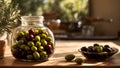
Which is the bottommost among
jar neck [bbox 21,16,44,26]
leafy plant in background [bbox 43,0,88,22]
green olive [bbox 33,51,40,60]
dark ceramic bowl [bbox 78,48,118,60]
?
dark ceramic bowl [bbox 78,48,118,60]

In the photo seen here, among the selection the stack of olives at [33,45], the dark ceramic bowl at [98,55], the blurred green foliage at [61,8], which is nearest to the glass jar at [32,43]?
the stack of olives at [33,45]

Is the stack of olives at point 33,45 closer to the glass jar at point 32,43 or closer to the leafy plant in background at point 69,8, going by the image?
the glass jar at point 32,43

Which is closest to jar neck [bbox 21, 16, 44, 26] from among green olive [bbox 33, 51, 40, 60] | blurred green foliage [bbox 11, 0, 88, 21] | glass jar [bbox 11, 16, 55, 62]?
glass jar [bbox 11, 16, 55, 62]

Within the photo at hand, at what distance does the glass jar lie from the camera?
1.60 metres

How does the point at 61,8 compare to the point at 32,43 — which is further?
the point at 61,8

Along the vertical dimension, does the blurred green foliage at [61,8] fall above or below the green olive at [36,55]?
above

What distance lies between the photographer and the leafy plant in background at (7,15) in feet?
Result: 5.49

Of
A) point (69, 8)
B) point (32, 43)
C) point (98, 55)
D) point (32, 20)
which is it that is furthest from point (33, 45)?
point (69, 8)

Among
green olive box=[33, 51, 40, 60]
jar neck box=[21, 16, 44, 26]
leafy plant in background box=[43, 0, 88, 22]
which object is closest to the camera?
green olive box=[33, 51, 40, 60]

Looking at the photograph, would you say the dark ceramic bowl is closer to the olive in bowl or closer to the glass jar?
the olive in bowl

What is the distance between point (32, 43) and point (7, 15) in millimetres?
226

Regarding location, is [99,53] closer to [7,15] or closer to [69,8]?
[7,15]

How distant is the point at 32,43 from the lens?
1598mm

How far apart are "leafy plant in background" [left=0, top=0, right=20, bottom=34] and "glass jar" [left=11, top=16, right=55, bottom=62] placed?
57 millimetres
